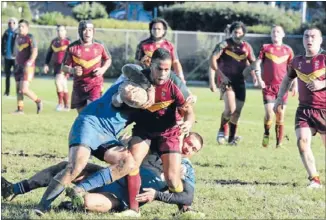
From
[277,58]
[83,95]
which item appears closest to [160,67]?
[83,95]

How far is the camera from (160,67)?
23.3 ft

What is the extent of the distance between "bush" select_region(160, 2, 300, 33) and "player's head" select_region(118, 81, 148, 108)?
1274 inches

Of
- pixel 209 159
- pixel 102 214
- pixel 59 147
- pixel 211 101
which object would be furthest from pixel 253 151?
pixel 211 101

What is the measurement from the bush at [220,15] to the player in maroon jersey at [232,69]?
25.3 m

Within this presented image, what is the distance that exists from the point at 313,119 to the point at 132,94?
3.55m

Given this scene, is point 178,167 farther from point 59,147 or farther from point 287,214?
point 59,147

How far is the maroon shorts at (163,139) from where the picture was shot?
7.38 meters

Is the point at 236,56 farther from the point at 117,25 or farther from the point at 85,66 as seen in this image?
the point at 117,25

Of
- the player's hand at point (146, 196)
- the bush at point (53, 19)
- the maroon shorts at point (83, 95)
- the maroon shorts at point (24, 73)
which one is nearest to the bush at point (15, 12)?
the bush at point (53, 19)

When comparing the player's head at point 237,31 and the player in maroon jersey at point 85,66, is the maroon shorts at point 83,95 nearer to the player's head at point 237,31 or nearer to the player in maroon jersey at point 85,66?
the player in maroon jersey at point 85,66

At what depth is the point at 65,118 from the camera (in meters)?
16.8

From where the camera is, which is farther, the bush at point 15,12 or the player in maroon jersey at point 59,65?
the bush at point 15,12

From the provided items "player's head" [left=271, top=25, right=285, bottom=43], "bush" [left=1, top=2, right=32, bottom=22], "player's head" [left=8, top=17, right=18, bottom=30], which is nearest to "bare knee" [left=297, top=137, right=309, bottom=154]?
"player's head" [left=271, top=25, right=285, bottom=43]

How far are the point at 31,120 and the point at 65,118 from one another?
115cm
